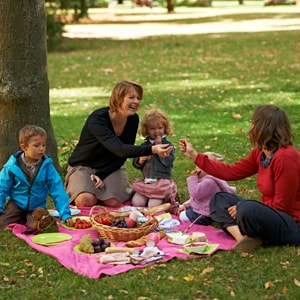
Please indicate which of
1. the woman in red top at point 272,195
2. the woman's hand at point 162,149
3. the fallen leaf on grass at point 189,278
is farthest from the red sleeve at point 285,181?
the woman's hand at point 162,149

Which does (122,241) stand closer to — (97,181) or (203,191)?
(203,191)

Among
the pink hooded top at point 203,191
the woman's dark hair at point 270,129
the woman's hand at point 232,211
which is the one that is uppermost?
the woman's dark hair at point 270,129

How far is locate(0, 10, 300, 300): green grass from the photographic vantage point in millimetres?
4832

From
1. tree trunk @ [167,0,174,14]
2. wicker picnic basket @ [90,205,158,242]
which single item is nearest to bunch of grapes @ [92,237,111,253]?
wicker picnic basket @ [90,205,158,242]

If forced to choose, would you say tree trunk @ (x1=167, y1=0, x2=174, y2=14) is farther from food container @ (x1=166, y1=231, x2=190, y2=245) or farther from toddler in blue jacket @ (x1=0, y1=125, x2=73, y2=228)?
food container @ (x1=166, y1=231, x2=190, y2=245)

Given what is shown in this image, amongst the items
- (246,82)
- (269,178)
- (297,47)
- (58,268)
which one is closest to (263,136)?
(269,178)

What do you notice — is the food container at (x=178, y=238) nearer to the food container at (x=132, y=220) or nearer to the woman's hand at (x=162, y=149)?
the food container at (x=132, y=220)

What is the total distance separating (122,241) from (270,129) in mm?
1416

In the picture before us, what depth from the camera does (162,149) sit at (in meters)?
6.35

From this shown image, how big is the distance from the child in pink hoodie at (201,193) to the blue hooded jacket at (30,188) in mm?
1026

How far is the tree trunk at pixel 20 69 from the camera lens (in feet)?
24.0

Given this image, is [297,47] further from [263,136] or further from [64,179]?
[263,136]

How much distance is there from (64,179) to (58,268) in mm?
2606

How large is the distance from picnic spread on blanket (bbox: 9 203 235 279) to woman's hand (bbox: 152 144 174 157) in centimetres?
50
